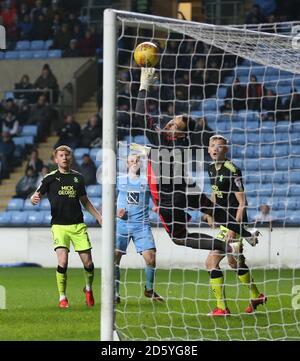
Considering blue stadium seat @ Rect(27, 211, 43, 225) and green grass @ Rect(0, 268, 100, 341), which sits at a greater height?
blue stadium seat @ Rect(27, 211, 43, 225)

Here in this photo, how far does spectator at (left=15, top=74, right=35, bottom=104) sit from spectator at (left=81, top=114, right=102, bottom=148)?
1.75 metres

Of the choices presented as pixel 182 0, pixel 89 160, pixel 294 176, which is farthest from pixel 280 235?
pixel 182 0

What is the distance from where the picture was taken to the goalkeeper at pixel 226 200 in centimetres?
1071

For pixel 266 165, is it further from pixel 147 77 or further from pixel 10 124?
pixel 147 77

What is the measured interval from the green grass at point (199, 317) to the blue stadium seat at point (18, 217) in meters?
6.18

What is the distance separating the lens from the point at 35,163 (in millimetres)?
20859

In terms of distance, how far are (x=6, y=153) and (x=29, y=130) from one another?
0.91 meters

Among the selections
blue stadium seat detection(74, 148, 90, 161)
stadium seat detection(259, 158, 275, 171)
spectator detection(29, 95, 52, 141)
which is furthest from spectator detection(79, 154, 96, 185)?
stadium seat detection(259, 158, 275, 171)

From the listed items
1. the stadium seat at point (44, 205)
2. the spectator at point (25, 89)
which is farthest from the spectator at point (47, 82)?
the stadium seat at point (44, 205)

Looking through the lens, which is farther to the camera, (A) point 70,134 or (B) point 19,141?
(B) point 19,141

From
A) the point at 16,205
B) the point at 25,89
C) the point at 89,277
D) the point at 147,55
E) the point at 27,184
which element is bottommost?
the point at 89,277

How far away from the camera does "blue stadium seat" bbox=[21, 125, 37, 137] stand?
2250 cm

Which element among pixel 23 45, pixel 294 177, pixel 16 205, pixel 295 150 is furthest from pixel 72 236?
pixel 23 45

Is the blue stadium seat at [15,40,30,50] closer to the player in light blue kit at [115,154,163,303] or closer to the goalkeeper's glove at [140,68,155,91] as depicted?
the player in light blue kit at [115,154,163,303]
